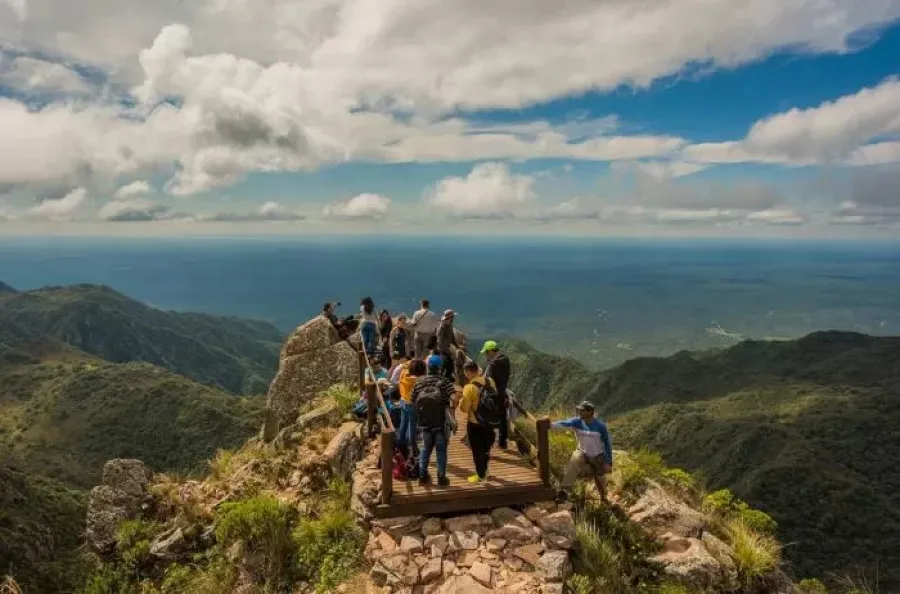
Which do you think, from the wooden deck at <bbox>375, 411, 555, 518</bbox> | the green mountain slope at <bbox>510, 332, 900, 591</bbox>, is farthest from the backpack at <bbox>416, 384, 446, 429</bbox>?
the green mountain slope at <bbox>510, 332, 900, 591</bbox>

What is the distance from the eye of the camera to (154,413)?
11825 cm

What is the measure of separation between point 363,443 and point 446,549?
13.6 ft

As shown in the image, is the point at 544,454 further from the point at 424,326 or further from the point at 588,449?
the point at 424,326

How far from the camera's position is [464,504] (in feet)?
31.0

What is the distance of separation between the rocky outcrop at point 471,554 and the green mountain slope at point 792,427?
51872mm

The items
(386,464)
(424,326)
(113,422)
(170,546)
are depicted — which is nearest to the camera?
(386,464)

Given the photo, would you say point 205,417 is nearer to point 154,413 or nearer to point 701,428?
point 154,413

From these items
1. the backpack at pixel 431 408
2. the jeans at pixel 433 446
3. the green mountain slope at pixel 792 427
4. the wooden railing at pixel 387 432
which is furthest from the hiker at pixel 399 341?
the green mountain slope at pixel 792 427

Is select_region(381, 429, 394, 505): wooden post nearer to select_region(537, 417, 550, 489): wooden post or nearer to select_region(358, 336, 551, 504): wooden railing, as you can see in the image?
select_region(358, 336, 551, 504): wooden railing

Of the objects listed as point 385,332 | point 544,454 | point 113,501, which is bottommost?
point 113,501

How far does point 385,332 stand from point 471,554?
39.0 feet

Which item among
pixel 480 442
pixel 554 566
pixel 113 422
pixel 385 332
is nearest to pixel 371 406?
pixel 480 442

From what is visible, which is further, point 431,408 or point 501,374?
point 501,374

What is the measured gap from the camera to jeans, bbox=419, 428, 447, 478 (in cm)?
942
